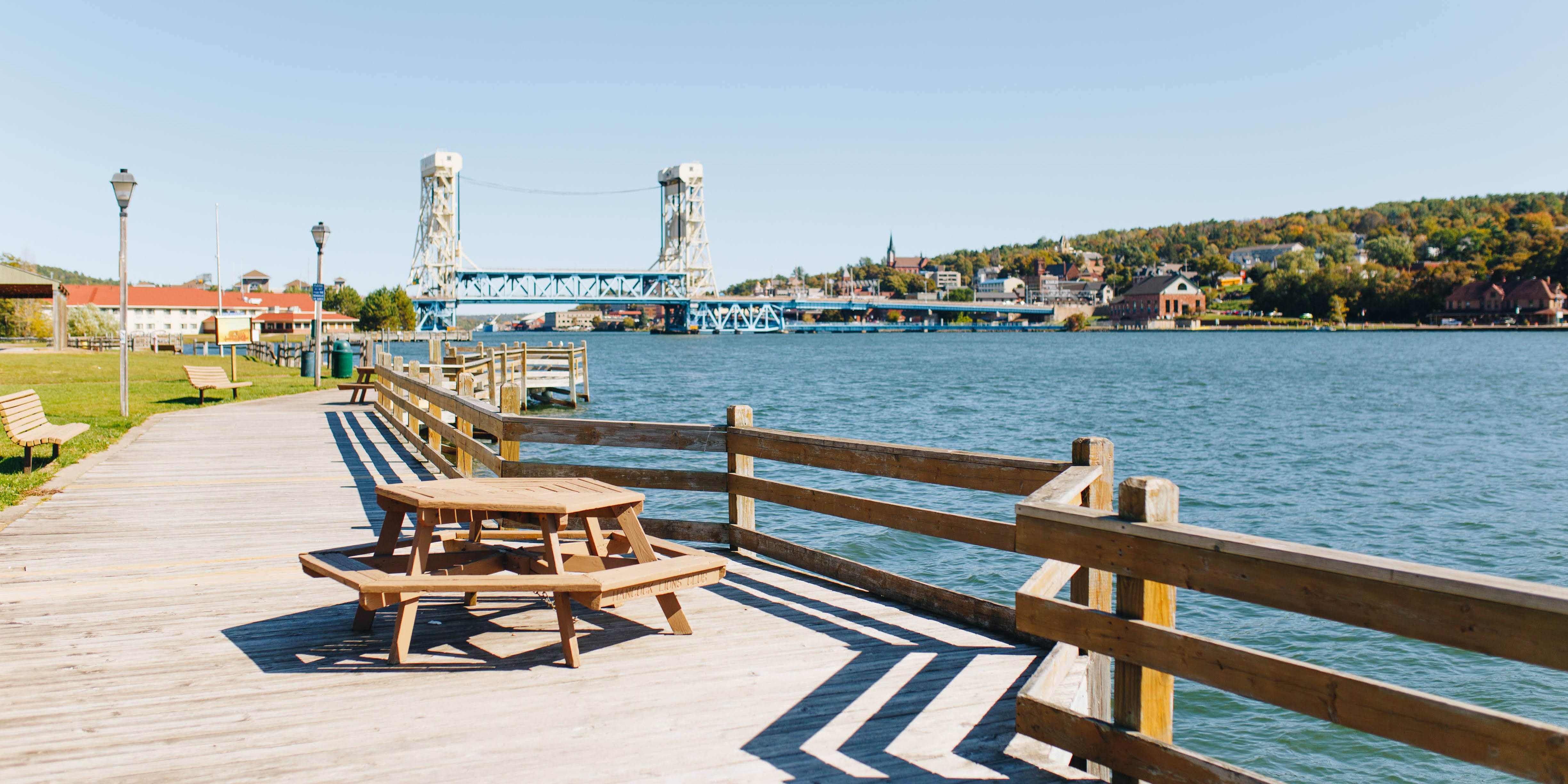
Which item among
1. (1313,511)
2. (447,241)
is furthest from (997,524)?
(447,241)

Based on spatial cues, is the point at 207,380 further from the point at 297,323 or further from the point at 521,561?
the point at 297,323

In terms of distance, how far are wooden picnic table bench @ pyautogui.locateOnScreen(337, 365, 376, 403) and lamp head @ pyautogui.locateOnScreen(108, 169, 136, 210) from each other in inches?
A: 217

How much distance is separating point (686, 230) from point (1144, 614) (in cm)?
14209

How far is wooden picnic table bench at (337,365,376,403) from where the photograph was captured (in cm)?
2153

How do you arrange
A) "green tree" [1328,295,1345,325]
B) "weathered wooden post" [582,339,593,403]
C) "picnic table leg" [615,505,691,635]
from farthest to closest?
"green tree" [1328,295,1345,325], "weathered wooden post" [582,339,593,403], "picnic table leg" [615,505,691,635]

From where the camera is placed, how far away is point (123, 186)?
55.3ft

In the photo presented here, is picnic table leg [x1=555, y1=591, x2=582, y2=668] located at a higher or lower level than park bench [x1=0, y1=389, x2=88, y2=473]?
lower

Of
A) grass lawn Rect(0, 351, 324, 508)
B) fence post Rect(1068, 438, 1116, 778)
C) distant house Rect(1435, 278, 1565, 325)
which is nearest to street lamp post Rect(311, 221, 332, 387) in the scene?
grass lawn Rect(0, 351, 324, 508)

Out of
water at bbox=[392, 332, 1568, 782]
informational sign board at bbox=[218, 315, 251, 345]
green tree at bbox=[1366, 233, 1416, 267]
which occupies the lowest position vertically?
water at bbox=[392, 332, 1568, 782]

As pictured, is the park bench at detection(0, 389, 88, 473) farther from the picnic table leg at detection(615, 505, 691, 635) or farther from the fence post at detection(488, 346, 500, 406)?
the fence post at detection(488, 346, 500, 406)

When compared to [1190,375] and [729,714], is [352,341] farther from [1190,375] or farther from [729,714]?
[729,714]

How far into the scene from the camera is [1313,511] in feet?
57.9

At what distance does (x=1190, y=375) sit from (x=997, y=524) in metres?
61.9

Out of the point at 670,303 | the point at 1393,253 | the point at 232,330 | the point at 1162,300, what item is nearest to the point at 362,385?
the point at 232,330
